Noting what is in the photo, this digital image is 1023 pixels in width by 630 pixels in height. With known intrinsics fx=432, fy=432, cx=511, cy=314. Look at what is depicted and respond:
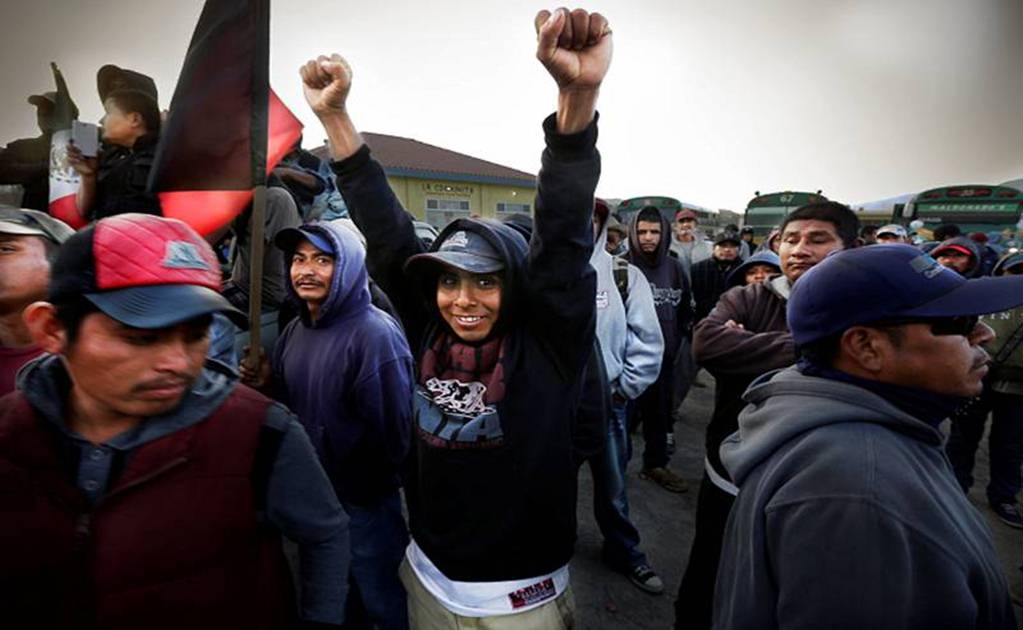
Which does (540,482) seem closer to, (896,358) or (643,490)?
(896,358)

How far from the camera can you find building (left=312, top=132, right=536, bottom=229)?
18.8 m

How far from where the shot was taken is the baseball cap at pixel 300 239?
8.17ft

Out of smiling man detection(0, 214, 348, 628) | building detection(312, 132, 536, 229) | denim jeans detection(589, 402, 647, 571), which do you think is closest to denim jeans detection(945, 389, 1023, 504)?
denim jeans detection(589, 402, 647, 571)

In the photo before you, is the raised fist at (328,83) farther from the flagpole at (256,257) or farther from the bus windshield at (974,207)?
the bus windshield at (974,207)

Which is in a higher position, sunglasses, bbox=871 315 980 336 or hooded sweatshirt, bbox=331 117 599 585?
sunglasses, bbox=871 315 980 336

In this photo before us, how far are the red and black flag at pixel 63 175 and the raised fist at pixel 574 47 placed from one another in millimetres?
3391

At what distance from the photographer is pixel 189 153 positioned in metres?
1.88

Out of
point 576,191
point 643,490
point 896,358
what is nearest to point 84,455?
point 576,191

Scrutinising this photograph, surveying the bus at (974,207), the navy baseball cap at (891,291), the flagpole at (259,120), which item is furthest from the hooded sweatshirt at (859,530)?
the bus at (974,207)

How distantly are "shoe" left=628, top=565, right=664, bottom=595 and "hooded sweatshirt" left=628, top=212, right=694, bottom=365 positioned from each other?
1992 millimetres

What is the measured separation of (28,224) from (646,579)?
12.8ft

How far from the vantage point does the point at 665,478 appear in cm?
433

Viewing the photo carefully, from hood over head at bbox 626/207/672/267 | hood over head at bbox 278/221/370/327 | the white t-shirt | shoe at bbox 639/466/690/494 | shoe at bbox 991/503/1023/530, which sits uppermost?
hood over head at bbox 626/207/672/267

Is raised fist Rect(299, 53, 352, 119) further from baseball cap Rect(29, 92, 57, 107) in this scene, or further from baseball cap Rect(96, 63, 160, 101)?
baseball cap Rect(29, 92, 57, 107)
